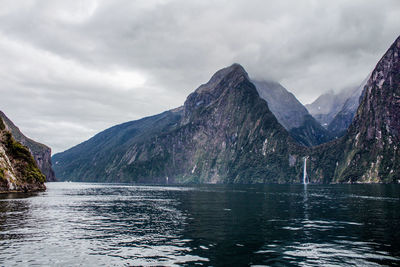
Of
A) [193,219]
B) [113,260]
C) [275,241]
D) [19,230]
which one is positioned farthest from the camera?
[193,219]

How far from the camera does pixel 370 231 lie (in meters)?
41.8

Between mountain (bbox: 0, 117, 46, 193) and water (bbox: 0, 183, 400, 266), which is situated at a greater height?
mountain (bbox: 0, 117, 46, 193)

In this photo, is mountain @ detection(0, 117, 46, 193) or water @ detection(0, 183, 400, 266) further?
mountain @ detection(0, 117, 46, 193)

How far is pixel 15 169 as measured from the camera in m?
128

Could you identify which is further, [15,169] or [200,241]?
[15,169]

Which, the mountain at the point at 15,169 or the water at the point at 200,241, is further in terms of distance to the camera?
the mountain at the point at 15,169

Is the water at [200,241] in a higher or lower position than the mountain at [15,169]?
lower

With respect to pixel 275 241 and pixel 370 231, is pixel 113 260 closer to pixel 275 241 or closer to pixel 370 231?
pixel 275 241

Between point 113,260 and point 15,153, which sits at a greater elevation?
point 15,153

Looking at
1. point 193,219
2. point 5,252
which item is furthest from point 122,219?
point 5,252

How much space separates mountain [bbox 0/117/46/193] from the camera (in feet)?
378

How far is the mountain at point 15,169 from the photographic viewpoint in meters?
115

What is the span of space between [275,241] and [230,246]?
5521mm

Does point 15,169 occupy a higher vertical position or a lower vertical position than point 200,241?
higher
